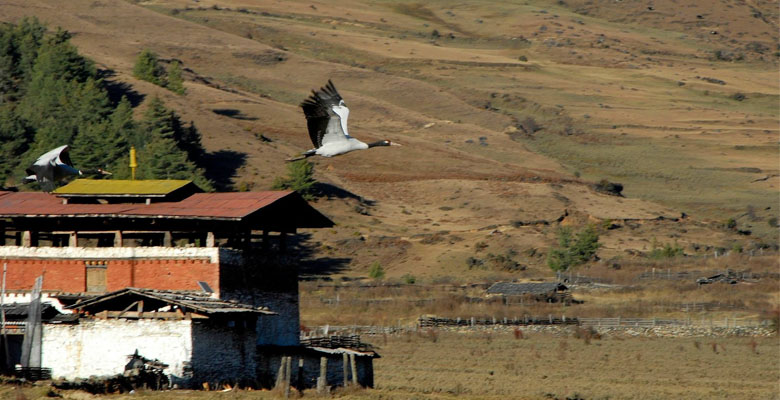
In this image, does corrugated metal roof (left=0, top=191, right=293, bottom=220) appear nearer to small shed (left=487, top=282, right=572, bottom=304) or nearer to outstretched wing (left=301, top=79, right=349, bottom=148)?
outstretched wing (left=301, top=79, right=349, bottom=148)

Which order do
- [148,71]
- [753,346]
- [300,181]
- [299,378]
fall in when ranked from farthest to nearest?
[148,71] → [300,181] → [753,346] → [299,378]

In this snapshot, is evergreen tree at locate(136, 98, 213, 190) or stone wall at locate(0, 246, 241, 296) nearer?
stone wall at locate(0, 246, 241, 296)

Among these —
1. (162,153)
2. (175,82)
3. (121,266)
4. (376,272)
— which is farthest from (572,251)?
(175,82)

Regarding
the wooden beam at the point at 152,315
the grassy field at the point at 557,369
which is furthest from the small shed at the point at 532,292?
the wooden beam at the point at 152,315

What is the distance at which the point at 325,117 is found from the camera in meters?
29.4

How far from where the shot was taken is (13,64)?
110688 mm

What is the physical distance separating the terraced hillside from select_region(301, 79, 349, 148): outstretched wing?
5441 cm

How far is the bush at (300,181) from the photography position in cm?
9906

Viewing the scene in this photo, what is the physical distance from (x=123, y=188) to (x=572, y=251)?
5148 centimetres

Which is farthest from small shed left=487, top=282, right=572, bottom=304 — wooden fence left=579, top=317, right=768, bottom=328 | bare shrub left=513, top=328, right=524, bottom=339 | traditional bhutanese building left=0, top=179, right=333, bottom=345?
traditional bhutanese building left=0, top=179, right=333, bottom=345

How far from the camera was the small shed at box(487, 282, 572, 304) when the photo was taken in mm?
73125

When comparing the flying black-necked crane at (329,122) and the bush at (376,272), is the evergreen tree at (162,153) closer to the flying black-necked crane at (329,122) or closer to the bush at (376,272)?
the bush at (376,272)

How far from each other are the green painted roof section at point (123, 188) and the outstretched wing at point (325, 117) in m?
10.4

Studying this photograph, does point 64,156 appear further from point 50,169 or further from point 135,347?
point 135,347
